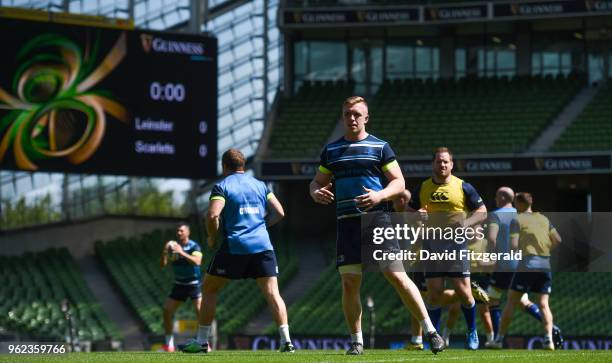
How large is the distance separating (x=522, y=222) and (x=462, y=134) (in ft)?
67.7

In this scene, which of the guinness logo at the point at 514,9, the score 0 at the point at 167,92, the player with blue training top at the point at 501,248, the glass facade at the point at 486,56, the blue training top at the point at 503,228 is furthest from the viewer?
the glass facade at the point at 486,56

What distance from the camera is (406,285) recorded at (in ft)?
37.3

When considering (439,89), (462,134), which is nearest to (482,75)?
(439,89)

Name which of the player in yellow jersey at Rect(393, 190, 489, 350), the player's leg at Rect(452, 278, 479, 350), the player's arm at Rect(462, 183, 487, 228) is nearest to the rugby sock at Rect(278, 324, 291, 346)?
the player in yellow jersey at Rect(393, 190, 489, 350)

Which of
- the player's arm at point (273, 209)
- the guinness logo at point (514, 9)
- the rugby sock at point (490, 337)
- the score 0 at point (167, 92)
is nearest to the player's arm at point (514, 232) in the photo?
the rugby sock at point (490, 337)

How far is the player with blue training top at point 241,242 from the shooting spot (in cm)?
1266

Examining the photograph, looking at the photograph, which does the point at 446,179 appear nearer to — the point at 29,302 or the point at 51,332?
the point at 51,332

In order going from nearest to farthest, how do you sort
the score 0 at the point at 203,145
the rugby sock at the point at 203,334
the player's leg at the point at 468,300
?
the rugby sock at the point at 203,334, the player's leg at the point at 468,300, the score 0 at the point at 203,145

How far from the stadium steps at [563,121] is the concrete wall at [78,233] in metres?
11.5

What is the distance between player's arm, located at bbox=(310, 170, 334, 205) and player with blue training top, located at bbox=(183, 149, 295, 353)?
115cm

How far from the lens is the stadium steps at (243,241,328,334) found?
33562 mm

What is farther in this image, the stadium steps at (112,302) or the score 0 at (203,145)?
the stadium steps at (112,302)

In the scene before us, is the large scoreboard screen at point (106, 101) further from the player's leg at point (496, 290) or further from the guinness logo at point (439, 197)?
the guinness logo at point (439, 197)

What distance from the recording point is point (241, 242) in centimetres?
1266
